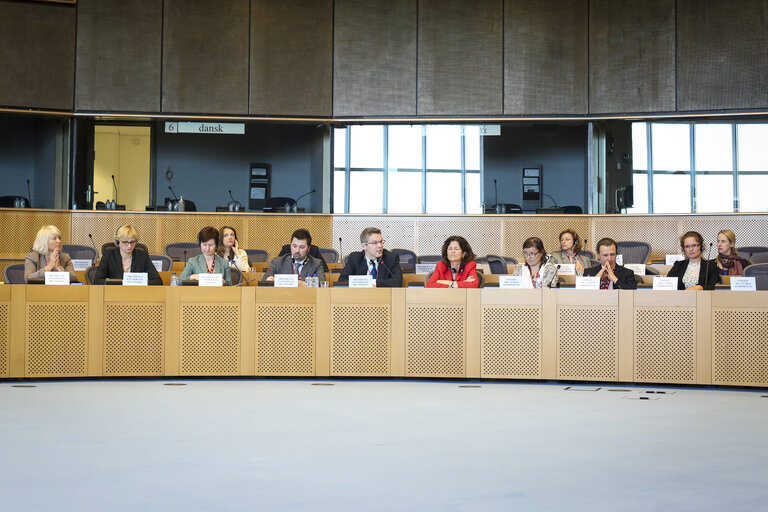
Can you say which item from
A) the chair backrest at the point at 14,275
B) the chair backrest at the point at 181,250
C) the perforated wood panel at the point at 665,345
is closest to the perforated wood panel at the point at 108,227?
the chair backrest at the point at 181,250

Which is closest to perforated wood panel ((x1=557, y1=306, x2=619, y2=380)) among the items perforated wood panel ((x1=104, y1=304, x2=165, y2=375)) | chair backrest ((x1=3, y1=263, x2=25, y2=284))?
perforated wood panel ((x1=104, y1=304, x2=165, y2=375))

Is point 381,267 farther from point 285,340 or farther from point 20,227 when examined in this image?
point 20,227

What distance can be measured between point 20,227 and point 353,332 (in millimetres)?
6053

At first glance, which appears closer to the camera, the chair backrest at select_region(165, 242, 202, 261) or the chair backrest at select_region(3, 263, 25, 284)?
the chair backrest at select_region(3, 263, 25, 284)

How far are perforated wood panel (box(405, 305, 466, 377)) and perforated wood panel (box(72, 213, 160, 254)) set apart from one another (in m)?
5.73

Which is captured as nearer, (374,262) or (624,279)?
(624,279)

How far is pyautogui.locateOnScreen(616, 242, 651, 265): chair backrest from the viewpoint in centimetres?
854

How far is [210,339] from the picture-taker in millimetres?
5898

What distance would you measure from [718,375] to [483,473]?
319 centimetres

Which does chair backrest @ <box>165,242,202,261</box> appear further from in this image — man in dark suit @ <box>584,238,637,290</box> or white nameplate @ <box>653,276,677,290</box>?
white nameplate @ <box>653,276,677,290</box>

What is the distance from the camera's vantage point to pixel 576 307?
5781mm

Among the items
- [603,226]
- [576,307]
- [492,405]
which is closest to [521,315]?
[576,307]

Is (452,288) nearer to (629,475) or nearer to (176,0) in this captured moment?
(629,475)

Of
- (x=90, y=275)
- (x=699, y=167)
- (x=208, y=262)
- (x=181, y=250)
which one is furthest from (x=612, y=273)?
(x=699, y=167)
